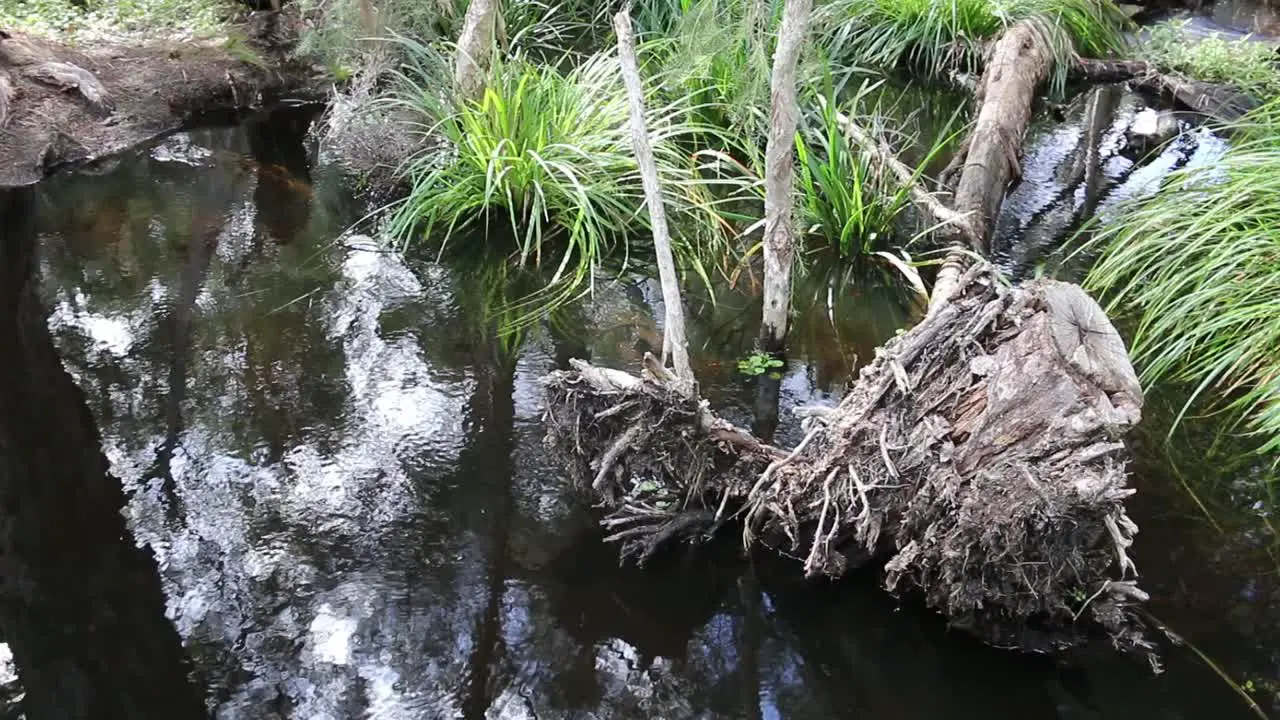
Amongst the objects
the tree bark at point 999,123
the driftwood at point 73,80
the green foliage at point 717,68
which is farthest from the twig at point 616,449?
the driftwood at point 73,80

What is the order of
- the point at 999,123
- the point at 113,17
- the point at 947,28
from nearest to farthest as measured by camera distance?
the point at 999,123, the point at 113,17, the point at 947,28

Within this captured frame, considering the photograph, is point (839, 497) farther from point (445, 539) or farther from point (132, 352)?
point (132, 352)

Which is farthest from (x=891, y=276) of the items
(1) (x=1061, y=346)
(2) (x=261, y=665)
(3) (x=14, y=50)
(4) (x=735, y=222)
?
(3) (x=14, y=50)

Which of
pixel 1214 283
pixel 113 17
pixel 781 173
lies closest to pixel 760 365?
pixel 781 173

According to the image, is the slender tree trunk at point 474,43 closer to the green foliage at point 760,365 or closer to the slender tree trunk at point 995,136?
the green foliage at point 760,365

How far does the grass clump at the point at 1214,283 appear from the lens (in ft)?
11.3

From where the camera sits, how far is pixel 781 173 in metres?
3.36

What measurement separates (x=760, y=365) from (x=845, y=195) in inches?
46.1

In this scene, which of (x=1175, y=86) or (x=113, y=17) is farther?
(x=113, y=17)

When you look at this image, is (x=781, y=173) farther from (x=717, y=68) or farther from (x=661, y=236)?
(x=717, y=68)

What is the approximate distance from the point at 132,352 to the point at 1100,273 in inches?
164

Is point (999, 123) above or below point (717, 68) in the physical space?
below

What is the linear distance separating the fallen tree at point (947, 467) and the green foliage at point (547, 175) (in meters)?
1.83

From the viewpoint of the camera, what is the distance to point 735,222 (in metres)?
4.94
